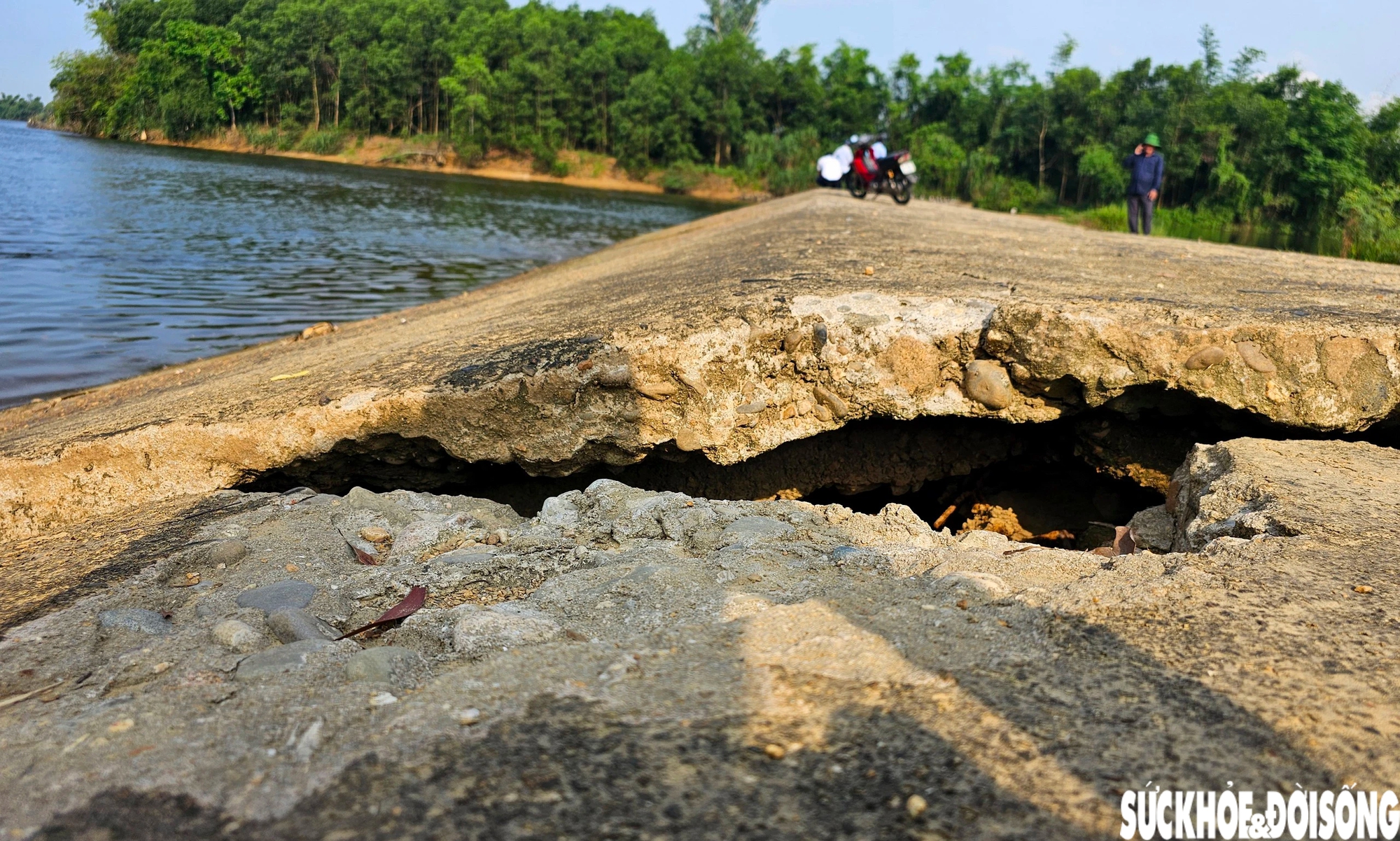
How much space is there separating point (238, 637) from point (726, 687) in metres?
1.10

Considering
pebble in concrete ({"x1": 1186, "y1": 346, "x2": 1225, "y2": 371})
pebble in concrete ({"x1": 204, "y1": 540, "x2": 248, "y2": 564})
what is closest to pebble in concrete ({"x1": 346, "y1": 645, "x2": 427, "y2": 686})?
pebble in concrete ({"x1": 204, "y1": 540, "x2": 248, "y2": 564})

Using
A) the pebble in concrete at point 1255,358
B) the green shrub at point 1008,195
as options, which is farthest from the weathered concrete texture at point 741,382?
the green shrub at point 1008,195

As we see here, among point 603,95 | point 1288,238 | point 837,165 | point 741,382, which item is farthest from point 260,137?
point 741,382

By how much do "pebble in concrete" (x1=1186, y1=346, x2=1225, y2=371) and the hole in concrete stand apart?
13cm

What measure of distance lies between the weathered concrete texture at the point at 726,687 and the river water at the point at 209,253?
5.16m

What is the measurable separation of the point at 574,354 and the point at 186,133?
190ft

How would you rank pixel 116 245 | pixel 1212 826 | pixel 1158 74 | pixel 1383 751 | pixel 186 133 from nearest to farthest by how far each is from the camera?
pixel 1212 826 → pixel 1383 751 → pixel 116 245 → pixel 1158 74 → pixel 186 133

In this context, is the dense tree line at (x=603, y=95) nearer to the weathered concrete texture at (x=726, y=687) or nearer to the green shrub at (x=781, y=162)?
the green shrub at (x=781, y=162)

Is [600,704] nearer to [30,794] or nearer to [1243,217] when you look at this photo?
[30,794]

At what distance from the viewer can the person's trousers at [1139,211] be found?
33.9ft

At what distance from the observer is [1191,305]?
3.50 m

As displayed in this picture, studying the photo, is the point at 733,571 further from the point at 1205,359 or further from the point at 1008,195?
the point at 1008,195

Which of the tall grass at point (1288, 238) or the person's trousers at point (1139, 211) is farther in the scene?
the person's trousers at point (1139, 211)

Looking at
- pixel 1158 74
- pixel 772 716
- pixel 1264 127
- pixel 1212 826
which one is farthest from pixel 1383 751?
pixel 1158 74
